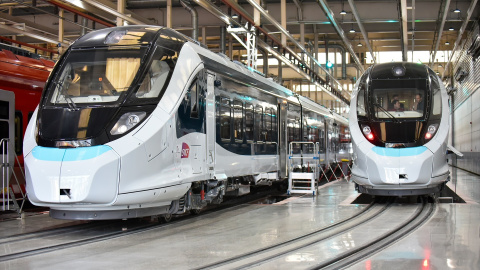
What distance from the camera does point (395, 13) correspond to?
23.2m

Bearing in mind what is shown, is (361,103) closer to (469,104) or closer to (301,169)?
(301,169)

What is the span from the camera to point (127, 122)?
8.85 metres

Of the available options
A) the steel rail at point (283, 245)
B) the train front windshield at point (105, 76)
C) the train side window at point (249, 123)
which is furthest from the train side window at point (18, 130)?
the steel rail at point (283, 245)

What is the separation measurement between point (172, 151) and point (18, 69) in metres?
5.47

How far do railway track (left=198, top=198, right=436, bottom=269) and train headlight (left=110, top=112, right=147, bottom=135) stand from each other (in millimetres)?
2807

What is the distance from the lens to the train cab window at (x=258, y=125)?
47.8ft

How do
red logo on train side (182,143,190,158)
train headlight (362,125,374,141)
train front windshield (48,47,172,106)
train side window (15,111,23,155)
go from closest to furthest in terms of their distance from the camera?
train front windshield (48,47,172,106) < red logo on train side (182,143,190,158) < train side window (15,111,23,155) < train headlight (362,125,374,141)

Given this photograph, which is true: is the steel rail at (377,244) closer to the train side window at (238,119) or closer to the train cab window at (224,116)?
the train cab window at (224,116)

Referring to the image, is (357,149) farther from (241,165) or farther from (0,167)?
(0,167)

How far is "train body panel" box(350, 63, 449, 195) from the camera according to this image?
12.6 meters

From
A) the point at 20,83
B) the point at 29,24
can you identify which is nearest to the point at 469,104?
Answer: the point at 29,24

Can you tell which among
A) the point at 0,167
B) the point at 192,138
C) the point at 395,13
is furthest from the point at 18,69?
the point at 395,13

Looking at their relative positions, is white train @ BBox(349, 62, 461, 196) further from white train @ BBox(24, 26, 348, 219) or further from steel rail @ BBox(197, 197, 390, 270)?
white train @ BBox(24, 26, 348, 219)

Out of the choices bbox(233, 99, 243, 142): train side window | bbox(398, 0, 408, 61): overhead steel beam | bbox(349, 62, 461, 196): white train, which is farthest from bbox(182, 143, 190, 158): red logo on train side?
bbox(398, 0, 408, 61): overhead steel beam
